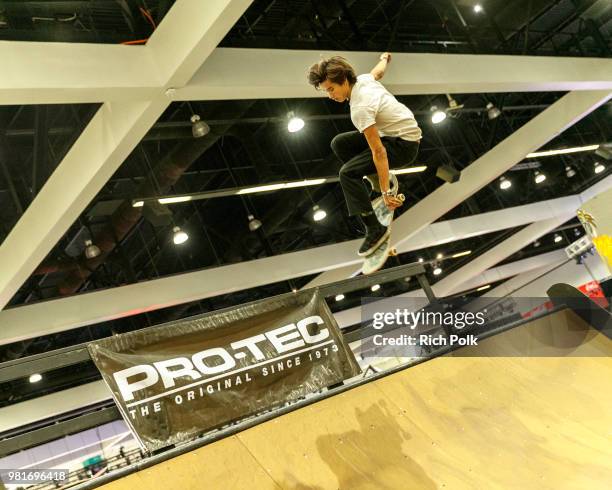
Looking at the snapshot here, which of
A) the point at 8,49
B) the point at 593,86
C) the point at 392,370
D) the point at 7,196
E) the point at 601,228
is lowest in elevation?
the point at 392,370

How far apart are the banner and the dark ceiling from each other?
2613 millimetres

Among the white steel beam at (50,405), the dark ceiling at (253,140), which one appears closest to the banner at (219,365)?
Result: the dark ceiling at (253,140)

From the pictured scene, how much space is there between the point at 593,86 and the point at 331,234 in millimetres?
6881

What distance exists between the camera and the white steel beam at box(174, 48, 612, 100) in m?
5.15

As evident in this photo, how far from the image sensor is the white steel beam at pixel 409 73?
5152 millimetres

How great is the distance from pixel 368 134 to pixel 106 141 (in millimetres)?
3150

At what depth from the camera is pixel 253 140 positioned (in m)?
8.89

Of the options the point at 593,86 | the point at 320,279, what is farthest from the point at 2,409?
the point at 593,86

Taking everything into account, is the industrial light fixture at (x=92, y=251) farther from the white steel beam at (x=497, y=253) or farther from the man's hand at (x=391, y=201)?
the white steel beam at (x=497, y=253)

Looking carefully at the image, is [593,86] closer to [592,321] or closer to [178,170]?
[592,321]

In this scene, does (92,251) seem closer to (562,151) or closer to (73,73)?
(73,73)

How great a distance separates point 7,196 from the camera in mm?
8617

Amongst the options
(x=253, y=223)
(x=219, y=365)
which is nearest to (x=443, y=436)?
(x=219, y=365)

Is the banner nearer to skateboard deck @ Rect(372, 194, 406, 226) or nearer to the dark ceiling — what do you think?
skateboard deck @ Rect(372, 194, 406, 226)
